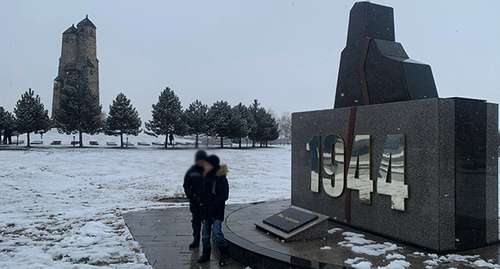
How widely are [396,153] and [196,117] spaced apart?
3427cm

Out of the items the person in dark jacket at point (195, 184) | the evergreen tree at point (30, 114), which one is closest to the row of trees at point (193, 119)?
the evergreen tree at point (30, 114)

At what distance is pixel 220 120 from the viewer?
42.5m

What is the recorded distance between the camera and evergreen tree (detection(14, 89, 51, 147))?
35.2m

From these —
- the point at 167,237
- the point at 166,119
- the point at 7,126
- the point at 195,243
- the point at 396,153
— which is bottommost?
the point at 167,237

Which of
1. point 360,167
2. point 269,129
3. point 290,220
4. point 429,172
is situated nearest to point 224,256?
point 290,220

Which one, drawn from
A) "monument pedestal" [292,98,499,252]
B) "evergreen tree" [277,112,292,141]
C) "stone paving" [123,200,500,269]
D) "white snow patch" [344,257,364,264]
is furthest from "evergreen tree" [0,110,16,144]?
"evergreen tree" [277,112,292,141]

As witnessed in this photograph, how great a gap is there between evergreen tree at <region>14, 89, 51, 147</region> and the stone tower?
17577 mm

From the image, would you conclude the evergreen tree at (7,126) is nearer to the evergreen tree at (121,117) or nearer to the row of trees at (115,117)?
the row of trees at (115,117)

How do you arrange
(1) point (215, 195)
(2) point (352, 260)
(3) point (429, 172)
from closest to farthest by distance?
(2) point (352, 260)
(1) point (215, 195)
(3) point (429, 172)

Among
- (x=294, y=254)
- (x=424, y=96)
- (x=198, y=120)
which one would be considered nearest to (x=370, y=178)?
(x=424, y=96)

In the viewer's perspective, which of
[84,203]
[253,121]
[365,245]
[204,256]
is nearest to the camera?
[204,256]

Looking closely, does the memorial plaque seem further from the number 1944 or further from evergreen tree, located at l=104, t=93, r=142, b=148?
evergreen tree, located at l=104, t=93, r=142, b=148

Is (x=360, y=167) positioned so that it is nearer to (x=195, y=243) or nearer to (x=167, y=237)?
(x=195, y=243)

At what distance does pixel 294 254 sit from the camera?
16.7 feet
